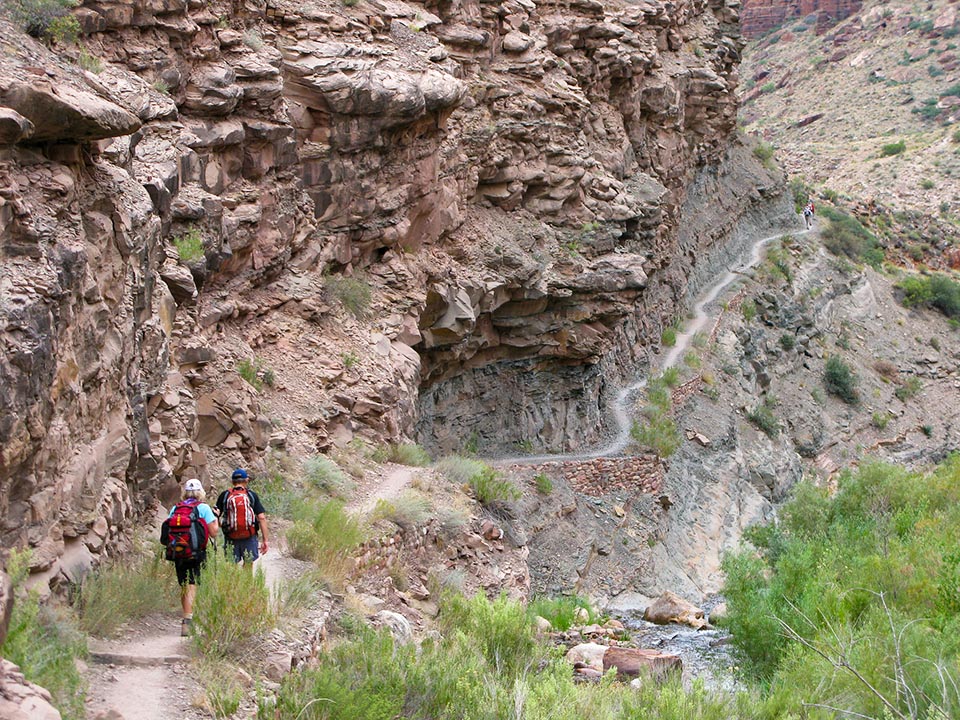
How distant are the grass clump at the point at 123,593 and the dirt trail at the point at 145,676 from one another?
0.13 meters

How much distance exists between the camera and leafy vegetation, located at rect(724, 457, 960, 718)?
941 cm

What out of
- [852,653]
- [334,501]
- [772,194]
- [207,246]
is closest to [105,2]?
[207,246]

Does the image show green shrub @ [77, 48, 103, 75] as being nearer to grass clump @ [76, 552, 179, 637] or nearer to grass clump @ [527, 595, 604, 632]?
grass clump @ [76, 552, 179, 637]

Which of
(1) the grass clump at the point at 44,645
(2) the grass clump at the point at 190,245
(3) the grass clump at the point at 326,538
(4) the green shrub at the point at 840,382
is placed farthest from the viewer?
(4) the green shrub at the point at 840,382

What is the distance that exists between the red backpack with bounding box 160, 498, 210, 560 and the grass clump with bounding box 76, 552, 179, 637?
43 centimetres

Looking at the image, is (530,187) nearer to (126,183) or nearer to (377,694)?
(126,183)

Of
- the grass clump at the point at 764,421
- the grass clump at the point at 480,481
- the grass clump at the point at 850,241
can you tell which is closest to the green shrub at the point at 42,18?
the grass clump at the point at 480,481

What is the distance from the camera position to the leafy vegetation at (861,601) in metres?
9.41

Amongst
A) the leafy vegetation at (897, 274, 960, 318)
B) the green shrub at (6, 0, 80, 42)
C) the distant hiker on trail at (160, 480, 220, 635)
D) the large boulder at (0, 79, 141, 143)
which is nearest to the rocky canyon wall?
the large boulder at (0, 79, 141, 143)

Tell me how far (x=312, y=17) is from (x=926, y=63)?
240ft

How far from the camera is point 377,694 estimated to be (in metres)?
8.03

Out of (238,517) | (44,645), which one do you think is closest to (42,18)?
(238,517)

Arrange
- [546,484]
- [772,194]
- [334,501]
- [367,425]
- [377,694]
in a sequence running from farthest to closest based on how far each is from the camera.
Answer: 1. [772,194]
2. [546,484]
3. [367,425]
4. [334,501]
5. [377,694]

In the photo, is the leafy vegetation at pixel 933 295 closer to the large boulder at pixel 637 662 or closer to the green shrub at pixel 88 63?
the large boulder at pixel 637 662
